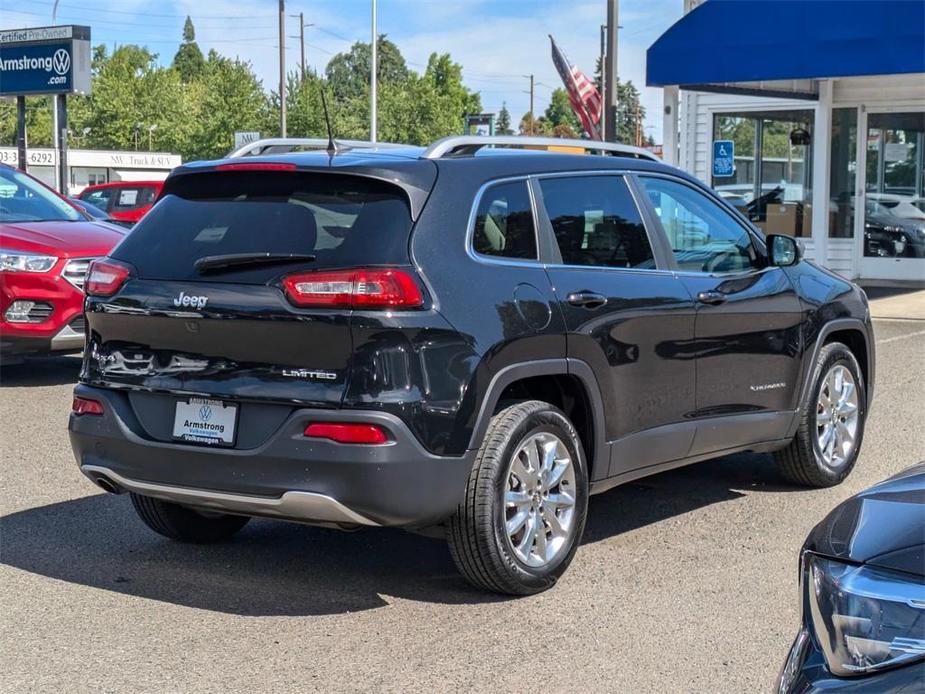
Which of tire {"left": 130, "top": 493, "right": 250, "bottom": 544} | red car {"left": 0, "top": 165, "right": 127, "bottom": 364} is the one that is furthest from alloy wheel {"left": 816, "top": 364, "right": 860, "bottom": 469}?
red car {"left": 0, "top": 165, "right": 127, "bottom": 364}

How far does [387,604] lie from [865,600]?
285cm

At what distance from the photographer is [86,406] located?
5172mm

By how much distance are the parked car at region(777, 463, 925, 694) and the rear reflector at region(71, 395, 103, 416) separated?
3.26 metres

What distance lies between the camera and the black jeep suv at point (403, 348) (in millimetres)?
4574

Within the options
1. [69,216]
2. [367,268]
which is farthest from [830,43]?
[367,268]

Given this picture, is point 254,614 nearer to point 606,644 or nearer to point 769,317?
point 606,644

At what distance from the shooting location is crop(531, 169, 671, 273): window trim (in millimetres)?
5316

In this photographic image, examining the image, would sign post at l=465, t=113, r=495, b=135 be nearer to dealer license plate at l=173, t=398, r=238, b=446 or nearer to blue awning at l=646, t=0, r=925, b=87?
blue awning at l=646, t=0, r=925, b=87

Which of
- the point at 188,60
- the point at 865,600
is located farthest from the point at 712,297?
the point at 188,60

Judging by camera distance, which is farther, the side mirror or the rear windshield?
the side mirror

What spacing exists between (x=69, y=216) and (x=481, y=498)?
7638 millimetres

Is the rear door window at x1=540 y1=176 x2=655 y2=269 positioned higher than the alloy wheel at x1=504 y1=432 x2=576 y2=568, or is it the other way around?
the rear door window at x1=540 y1=176 x2=655 y2=269

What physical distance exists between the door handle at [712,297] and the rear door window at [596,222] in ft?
1.17

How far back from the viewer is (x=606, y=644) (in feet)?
14.8
